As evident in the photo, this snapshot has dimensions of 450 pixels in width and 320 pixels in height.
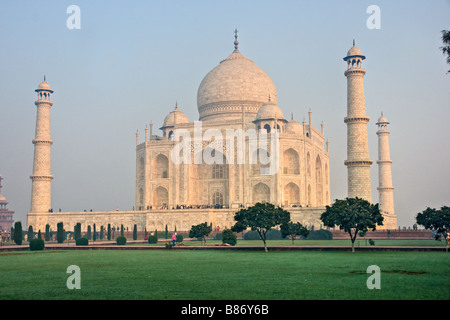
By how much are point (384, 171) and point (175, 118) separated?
16.7 meters

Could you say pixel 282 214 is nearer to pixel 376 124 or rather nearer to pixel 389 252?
pixel 389 252

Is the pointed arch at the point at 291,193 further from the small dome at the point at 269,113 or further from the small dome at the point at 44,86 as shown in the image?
the small dome at the point at 44,86

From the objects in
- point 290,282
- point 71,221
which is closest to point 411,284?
point 290,282

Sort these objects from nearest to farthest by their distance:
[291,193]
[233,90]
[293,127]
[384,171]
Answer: [291,193] → [293,127] → [233,90] → [384,171]

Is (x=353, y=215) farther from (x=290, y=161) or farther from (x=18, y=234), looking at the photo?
(x=290, y=161)

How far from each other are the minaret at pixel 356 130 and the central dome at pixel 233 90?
1038cm

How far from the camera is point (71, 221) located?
37.8 m

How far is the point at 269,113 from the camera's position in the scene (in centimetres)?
3744

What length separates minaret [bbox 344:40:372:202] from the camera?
30.7 meters

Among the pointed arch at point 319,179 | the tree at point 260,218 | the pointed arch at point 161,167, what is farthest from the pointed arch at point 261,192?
the tree at point 260,218

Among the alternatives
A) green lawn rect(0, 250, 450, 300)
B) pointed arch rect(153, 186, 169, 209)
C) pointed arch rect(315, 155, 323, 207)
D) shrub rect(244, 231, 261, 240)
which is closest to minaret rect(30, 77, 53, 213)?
pointed arch rect(153, 186, 169, 209)

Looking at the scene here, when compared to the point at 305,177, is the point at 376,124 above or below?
above

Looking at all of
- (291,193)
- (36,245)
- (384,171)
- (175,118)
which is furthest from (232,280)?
(384,171)
